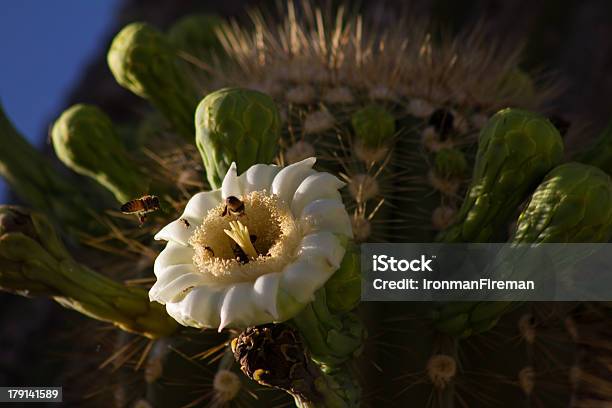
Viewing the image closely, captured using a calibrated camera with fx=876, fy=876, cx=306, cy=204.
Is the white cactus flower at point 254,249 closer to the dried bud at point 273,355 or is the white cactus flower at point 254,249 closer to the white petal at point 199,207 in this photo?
the white petal at point 199,207

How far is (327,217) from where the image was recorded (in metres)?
1.33

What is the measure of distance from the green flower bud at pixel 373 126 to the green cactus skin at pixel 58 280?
0.59 metres

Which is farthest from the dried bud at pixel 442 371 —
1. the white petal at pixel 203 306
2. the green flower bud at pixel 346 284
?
the white petal at pixel 203 306

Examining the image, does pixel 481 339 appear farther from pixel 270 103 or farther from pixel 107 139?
pixel 107 139

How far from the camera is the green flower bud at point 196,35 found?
3170 millimetres

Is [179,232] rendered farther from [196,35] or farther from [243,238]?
[196,35]

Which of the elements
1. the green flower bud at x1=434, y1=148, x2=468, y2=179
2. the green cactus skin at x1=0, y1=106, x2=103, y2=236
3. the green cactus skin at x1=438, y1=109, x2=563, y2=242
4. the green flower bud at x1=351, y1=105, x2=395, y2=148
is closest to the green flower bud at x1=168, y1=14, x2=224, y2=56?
the green cactus skin at x1=0, y1=106, x2=103, y2=236

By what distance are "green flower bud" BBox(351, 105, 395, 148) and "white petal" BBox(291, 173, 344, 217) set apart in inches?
24.7

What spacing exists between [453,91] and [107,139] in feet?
2.97

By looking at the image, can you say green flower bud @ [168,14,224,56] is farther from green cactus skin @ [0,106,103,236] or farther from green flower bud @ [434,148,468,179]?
green flower bud @ [434,148,468,179]

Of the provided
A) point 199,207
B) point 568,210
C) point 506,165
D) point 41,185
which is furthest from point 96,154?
point 568,210

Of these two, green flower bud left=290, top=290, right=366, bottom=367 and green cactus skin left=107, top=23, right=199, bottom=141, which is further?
green cactus skin left=107, top=23, right=199, bottom=141

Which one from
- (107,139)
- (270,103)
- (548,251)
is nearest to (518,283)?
(548,251)

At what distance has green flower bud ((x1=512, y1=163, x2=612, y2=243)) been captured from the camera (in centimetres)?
151
